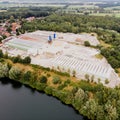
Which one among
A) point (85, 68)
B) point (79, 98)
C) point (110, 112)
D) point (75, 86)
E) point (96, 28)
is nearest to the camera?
point (110, 112)

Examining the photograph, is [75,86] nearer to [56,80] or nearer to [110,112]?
[56,80]

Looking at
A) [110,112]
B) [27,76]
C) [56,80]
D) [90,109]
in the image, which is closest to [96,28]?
[56,80]

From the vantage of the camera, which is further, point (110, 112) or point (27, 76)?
point (27, 76)

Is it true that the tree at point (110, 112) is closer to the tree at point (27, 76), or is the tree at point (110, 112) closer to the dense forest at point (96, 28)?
the tree at point (27, 76)

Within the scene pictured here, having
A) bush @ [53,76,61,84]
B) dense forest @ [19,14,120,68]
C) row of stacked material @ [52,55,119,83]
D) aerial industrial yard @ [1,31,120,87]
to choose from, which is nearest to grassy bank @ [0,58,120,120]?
bush @ [53,76,61,84]

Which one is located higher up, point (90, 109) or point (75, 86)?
point (90, 109)

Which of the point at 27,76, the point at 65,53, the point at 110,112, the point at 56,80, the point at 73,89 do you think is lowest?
the point at 65,53

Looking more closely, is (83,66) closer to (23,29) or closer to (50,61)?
(50,61)

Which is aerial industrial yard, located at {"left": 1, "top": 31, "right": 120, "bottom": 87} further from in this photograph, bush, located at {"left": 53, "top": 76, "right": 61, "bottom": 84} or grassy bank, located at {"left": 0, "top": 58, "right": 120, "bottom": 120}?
bush, located at {"left": 53, "top": 76, "right": 61, "bottom": 84}

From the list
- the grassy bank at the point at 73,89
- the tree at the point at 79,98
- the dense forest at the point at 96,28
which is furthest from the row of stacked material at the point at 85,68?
the tree at the point at 79,98
